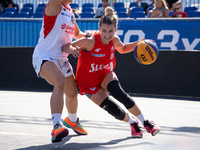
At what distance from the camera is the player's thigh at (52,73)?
367 centimetres

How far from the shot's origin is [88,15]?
1239 centimetres

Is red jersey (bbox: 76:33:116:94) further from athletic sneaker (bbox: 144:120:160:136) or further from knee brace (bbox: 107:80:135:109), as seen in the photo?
athletic sneaker (bbox: 144:120:160:136)

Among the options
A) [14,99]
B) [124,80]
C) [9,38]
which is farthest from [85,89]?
[9,38]

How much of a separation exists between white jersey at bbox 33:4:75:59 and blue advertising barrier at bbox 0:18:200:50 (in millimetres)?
6407

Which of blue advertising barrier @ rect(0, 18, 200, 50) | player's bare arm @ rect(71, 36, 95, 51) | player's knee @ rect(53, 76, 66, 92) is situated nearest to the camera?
player's knee @ rect(53, 76, 66, 92)

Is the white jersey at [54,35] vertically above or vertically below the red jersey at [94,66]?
above

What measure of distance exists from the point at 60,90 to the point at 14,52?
7.09 metres

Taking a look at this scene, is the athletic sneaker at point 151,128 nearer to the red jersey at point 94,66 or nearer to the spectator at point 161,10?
the red jersey at point 94,66

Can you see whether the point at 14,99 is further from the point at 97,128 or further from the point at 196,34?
the point at 196,34

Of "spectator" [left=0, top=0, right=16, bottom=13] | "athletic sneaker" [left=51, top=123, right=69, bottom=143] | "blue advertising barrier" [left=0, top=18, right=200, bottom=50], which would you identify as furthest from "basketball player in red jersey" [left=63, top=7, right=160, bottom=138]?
"spectator" [left=0, top=0, right=16, bottom=13]

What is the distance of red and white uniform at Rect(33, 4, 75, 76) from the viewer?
3.89 m

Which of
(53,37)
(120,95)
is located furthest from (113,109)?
(53,37)

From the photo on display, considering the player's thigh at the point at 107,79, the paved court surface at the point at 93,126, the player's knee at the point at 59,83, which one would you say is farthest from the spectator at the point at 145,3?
the player's knee at the point at 59,83

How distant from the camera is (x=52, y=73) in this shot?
3701 mm
